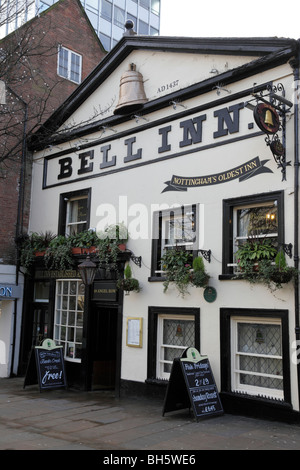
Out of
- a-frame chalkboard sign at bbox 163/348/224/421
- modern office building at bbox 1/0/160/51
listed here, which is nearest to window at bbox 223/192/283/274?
a-frame chalkboard sign at bbox 163/348/224/421

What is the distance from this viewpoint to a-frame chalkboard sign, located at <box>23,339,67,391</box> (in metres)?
12.3

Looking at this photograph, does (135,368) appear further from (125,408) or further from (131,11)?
(131,11)

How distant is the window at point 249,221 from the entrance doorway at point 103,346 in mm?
4199

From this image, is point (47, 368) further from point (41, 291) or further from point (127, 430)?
point (127, 430)

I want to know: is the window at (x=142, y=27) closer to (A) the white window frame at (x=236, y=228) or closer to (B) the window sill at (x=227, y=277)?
(A) the white window frame at (x=236, y=228)

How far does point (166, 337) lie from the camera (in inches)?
444

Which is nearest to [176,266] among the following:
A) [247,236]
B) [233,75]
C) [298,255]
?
[247,236]

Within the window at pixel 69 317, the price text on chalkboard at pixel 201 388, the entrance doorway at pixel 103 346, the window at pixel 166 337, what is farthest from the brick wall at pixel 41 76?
the price text on chalkboard at pixel 201 388

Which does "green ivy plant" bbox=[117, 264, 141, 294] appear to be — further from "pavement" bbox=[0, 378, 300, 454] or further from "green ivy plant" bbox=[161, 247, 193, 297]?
"pavement" bbox=[0, 378, 300, 454]

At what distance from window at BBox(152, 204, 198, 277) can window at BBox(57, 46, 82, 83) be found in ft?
28.7

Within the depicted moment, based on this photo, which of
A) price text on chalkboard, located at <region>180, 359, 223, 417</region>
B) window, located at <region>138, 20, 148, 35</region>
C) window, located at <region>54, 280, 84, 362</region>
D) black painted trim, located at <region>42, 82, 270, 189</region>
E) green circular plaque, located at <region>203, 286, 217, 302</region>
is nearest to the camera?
price text on chalkboard, located at <region>180, 359, 223, 417</region>

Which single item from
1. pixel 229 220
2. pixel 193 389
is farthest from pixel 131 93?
pixel 193 389

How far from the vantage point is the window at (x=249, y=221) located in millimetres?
9531

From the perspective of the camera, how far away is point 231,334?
9.87 metres
